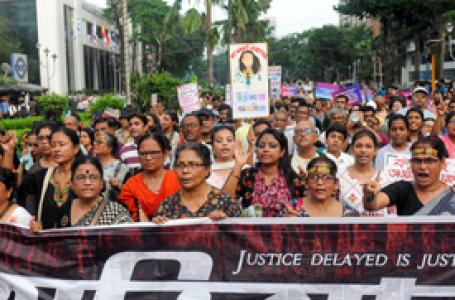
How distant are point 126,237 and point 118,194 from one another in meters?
1.21

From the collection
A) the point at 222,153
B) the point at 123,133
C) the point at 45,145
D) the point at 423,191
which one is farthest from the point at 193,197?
the point at 123,133

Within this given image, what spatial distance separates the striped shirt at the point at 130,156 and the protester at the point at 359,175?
2.39m

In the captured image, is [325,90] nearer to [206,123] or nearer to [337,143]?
[206,123]

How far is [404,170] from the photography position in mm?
4645

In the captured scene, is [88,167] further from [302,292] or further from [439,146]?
[439,146]

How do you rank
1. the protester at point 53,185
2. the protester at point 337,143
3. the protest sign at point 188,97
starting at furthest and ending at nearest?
the protest sign at point 188,97 → the protester at point 337,143 → the protester at point 53,185

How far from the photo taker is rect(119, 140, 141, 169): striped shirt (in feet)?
19.2

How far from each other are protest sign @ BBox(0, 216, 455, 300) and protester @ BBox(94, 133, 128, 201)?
114 cm

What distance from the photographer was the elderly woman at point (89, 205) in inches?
143

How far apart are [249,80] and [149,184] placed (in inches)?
130

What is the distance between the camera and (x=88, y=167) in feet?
12.5

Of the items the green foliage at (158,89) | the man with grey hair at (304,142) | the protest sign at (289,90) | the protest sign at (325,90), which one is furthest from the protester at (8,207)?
the green foliage at (158,89)

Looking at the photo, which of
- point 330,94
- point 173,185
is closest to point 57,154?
point 173,185

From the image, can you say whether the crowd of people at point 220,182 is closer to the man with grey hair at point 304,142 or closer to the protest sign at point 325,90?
the man with grey hair at point 304,142
